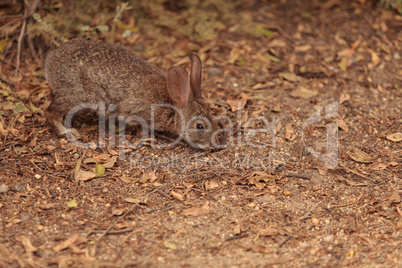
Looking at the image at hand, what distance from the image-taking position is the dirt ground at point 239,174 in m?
4.54

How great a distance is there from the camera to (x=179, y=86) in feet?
19.9

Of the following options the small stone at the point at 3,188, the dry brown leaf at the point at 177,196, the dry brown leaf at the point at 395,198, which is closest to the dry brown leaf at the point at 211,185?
the dry brown leaf at the point at 177,196

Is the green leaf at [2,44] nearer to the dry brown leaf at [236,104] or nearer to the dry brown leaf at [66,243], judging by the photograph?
the dry brown leaf at [236,104]

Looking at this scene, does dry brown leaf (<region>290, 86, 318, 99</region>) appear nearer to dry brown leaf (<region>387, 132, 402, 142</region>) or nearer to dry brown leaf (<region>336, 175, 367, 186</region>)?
dry brown leaf (<region>387, 132, 402, 142</region>)

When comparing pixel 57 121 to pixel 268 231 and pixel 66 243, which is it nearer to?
pixel 66 243

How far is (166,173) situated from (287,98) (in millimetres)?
2597

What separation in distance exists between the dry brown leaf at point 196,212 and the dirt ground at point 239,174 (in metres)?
0.02

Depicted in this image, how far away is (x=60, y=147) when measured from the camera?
603 centimetres

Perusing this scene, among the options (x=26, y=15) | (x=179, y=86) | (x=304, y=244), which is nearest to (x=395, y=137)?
(x=304, y=244)

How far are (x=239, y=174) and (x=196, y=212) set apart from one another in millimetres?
956

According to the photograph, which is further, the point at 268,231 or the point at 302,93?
the point at 302,93

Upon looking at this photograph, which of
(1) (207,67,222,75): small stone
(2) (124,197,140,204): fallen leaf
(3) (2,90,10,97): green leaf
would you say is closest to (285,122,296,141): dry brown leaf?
(1) (207,67,222,75): small stone

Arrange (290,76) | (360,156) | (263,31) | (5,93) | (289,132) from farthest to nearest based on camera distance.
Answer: (263,31), (290,76), (5,93), (289,132), (360,156)

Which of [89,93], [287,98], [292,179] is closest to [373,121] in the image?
[287,98]
